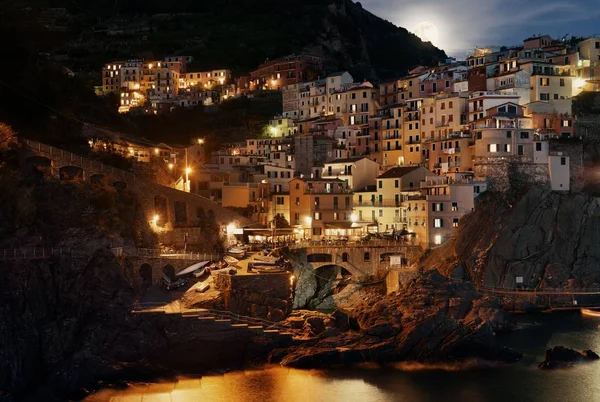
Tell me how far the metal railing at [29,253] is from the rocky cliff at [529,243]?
25.3 m

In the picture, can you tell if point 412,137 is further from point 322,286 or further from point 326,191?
point 322,286

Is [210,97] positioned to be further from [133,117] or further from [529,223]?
[529,223]

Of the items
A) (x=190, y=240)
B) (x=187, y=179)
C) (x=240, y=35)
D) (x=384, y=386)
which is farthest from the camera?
(x=240, y=35)

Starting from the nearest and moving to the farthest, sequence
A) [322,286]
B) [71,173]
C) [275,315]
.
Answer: [275,315], [71,173], [322,286]

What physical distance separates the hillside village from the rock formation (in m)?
12.8

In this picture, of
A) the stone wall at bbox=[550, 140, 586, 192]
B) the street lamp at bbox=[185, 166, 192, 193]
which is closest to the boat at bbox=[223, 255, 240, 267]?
the street lamp at bbox=[185, 166, 192, 193]

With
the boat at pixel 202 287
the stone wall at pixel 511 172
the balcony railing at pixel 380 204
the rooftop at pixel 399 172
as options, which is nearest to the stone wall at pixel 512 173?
the stone wall at pixel 511 172

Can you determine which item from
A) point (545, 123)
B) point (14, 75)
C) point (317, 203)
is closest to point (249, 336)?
point (317, 203)

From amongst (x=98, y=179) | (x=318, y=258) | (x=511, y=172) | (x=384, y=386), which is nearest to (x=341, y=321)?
(x=384, y=386)

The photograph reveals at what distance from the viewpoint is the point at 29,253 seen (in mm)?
40156

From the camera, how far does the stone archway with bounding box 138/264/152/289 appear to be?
46.6 metres

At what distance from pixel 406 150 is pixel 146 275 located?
31.1 m

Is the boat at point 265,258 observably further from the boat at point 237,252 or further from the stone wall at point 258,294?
the stone wall at point 258,294

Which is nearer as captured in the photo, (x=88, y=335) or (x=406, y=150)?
(x=88, y=335)
